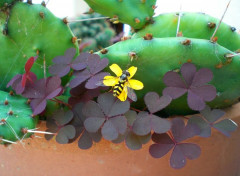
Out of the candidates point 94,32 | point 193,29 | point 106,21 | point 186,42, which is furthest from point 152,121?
point 94,32

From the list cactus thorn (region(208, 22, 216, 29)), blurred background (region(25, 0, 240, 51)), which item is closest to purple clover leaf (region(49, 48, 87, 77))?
cactus thorn (region(208, 22, 216, 29))

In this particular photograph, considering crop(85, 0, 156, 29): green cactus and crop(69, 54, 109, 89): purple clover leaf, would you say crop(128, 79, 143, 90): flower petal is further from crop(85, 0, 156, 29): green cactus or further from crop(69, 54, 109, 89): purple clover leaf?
crop(85, 0, 156, 29): green cactus

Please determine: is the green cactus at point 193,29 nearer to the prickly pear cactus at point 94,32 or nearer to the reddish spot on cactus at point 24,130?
the reddish spot on cactus at point 24,130

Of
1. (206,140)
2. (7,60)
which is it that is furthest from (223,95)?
(7,60)

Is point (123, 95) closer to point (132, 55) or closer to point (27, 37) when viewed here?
point (132, 55)

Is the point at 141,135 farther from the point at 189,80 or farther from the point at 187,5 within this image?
the point at 187,5

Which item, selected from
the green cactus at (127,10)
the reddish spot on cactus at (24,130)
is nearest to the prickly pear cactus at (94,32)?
the green cactus at (127,10)
